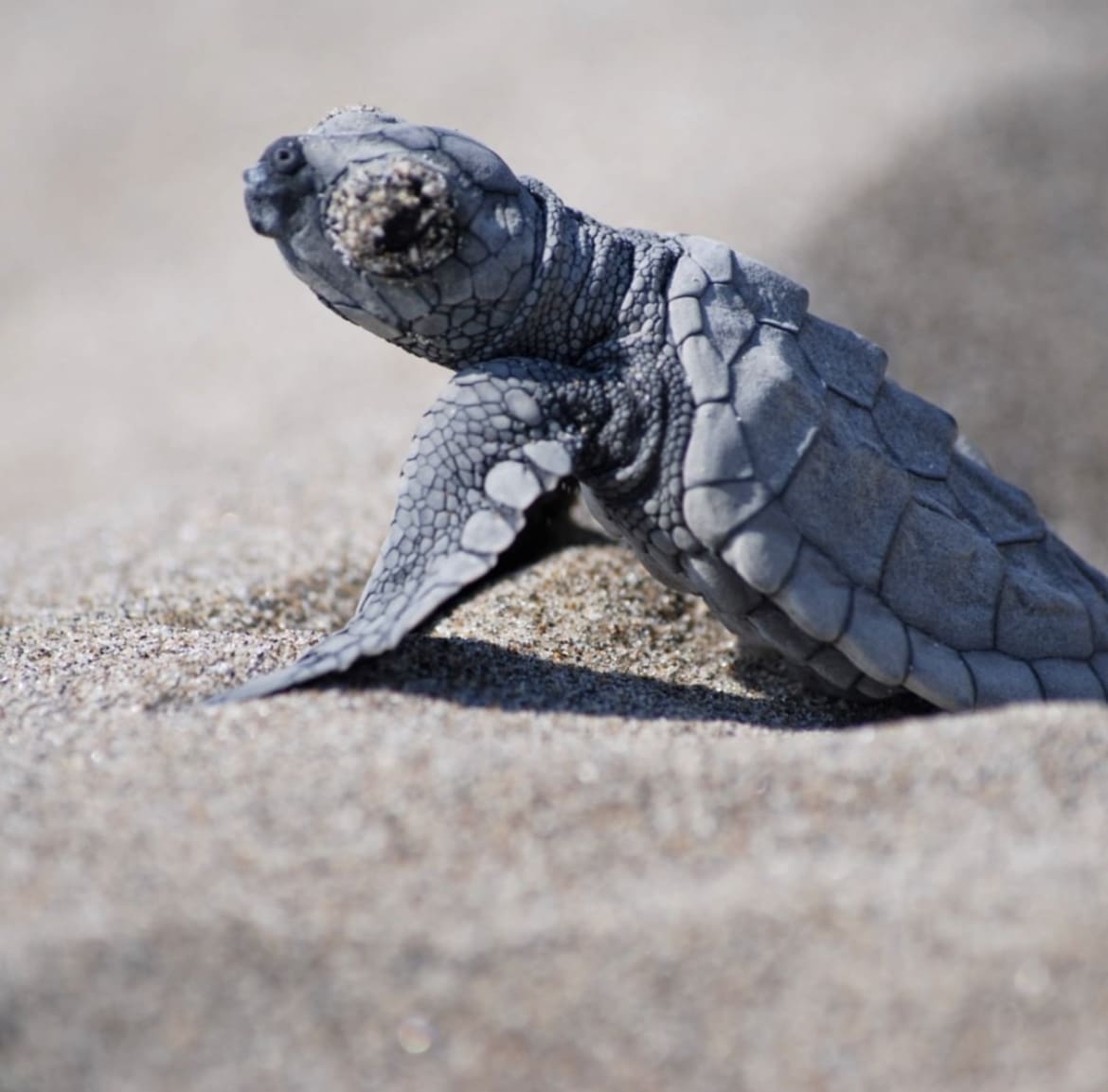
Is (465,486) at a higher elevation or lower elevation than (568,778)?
higher

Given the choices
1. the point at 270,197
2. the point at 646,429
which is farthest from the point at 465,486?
the point at 270,197

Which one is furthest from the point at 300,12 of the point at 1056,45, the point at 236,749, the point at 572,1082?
the point at 572,1082

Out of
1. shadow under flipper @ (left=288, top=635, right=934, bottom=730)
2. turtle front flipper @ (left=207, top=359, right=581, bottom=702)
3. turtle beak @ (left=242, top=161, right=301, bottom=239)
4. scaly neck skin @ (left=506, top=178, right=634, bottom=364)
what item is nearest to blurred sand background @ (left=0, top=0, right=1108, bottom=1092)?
shadow under flipper @ (left=288, top=635, right=934, bottom=730)

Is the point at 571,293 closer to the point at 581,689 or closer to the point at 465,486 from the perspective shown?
the point at 465,486

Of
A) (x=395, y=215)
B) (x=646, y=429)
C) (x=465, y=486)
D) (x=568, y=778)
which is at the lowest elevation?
(x=568, y=778)

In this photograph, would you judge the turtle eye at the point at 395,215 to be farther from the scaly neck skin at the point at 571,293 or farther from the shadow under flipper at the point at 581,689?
the shadow under flipper at the point at 581,689

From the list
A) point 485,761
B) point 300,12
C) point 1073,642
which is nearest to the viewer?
point 485,761

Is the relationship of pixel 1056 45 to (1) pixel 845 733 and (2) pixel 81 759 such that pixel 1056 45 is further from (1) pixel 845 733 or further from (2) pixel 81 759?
(2) pixel 81 759
